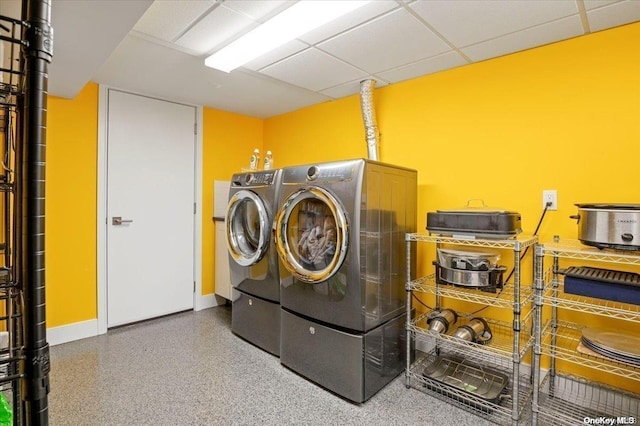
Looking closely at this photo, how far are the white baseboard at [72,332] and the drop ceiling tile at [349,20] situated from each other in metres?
2.97

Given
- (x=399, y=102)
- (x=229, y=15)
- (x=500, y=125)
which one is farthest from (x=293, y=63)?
(x=500, y=125)

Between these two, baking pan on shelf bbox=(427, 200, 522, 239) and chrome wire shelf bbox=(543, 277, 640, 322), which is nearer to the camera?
chrome wire shelf bbox=(543, 277, 640, 322)

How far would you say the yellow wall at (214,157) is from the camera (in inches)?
146

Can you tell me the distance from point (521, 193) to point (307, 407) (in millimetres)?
1960

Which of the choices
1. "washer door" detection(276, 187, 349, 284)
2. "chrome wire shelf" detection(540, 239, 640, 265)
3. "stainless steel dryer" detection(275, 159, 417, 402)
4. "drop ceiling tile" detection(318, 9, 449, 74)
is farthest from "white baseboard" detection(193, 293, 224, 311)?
"chrome wire shelf" detection(540, 239, 640, 265)

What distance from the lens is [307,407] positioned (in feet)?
6.49

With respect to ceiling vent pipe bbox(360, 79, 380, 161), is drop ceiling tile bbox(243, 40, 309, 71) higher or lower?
higher

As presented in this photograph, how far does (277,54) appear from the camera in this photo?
2346mm

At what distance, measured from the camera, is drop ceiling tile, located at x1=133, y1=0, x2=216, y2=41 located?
1.75 m

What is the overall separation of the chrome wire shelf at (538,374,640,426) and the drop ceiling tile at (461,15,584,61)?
2.10 metres

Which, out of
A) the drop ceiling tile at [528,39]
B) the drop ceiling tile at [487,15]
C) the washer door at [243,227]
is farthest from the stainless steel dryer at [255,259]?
the drop ceiling tile at [528,39]

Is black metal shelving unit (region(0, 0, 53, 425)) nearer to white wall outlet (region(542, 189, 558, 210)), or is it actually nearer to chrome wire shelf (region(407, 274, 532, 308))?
chrome wire shelf (region(407, 274, 532, 308))

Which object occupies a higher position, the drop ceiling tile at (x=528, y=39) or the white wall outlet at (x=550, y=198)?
the drop ceiling tile at (x=528, y=39)

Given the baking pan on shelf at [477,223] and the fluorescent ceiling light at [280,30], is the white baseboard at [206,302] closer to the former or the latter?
the fluorescent ceiling light at [280,30]
